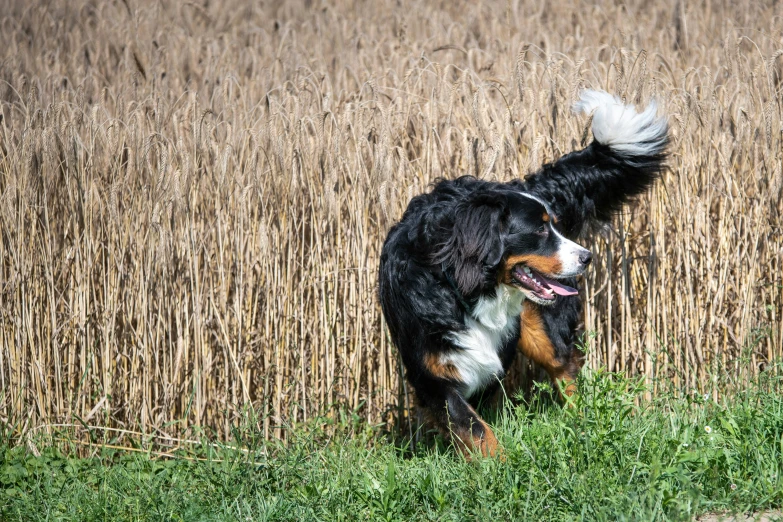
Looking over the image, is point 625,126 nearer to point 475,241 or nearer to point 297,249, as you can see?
point 475,241

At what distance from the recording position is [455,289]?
12.0 ft

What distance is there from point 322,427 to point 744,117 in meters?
3.11

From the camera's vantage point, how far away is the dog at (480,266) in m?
3.55

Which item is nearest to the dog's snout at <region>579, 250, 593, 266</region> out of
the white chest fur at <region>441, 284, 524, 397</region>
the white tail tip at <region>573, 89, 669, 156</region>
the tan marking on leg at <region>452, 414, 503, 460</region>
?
the white chest fur at <region>441, 284, 524, 397</region>

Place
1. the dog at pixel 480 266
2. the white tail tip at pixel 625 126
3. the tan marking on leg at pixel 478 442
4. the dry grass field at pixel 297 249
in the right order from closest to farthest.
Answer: the tan marking on leg at pixel 478 442, the dog at pixel 480 266, the white tail tip at pixel 625 126, the dry grass field at pixel 297 249

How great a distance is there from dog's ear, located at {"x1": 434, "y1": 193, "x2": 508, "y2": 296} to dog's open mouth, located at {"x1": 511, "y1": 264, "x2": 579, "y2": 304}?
162mm

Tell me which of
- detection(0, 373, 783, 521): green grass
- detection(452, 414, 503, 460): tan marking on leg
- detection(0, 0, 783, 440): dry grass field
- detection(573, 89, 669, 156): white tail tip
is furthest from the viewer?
detection(0, 0, 783, 440): dry grass field

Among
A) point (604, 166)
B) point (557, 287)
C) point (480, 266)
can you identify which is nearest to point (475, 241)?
point (480, 266)

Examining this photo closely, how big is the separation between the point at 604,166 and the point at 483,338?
49.1 inches

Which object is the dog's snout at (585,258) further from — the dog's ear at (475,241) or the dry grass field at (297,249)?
the dry grass field at (297,249)

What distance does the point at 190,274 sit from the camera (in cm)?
425

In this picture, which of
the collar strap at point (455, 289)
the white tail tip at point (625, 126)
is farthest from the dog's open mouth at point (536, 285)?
the white tail tip at point (625, 126)

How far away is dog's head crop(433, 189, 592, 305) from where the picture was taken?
3518mm

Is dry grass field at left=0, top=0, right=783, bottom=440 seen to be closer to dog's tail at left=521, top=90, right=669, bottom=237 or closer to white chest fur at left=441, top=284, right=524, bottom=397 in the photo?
dog's tail at left=521, top=90, right=669, bottom=237
